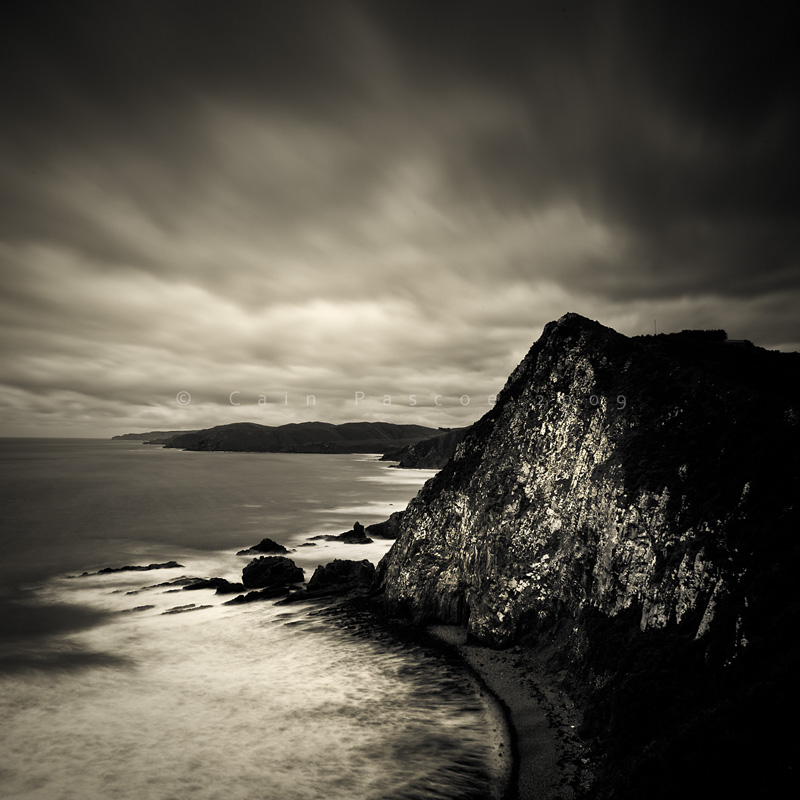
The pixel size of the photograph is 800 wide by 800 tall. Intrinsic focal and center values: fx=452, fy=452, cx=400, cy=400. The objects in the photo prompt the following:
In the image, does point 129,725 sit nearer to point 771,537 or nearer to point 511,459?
point 511,459

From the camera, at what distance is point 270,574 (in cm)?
2908

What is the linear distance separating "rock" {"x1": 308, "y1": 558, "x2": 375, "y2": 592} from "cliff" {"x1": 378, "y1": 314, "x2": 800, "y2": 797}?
4.09 metres

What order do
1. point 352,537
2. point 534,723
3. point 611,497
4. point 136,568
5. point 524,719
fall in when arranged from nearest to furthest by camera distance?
point 534,723, point 524,719, point 611,497, point 136,568, point 352,537

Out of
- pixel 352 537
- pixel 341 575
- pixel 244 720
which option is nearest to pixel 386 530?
pixel 352 537

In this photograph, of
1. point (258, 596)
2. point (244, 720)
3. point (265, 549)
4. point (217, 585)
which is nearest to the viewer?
point (244, 720)

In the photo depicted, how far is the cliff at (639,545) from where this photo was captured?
8977 millimetres

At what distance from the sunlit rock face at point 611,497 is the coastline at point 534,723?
4.03 feet

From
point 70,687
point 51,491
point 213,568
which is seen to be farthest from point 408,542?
point 51,491

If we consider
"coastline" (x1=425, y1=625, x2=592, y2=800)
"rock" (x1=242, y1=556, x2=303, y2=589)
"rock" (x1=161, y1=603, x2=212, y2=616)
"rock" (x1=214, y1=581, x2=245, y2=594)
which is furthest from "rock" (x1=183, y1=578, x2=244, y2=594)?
"coastline" (x1=425, y1=625, x2=592, y2=800)

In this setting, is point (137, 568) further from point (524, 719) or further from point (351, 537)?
point (524, 719)

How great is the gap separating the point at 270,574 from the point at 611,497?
71.7 ft

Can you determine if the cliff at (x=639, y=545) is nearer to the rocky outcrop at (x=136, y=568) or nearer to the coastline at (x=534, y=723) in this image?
the coastline at (x=534, y=723)

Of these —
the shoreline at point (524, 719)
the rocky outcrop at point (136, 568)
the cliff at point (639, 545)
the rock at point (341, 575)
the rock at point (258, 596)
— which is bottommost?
the rocky outcrop at point (136, 568)

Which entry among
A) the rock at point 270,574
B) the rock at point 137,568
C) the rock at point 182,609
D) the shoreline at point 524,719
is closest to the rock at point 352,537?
the rock at point 270,574
